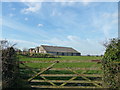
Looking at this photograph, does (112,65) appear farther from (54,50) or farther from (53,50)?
(54,50)

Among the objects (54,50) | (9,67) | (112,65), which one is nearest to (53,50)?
(54,50)

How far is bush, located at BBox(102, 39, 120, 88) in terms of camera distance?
17.3 feet

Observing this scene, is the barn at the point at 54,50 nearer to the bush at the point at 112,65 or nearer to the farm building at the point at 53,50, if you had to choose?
the farm building at the point at 53,50

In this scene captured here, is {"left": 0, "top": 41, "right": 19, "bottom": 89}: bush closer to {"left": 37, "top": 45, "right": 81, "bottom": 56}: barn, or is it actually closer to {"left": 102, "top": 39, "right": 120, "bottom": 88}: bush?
{"left": 102, "top": 39, "right": 120, "bottom": 88}: bush

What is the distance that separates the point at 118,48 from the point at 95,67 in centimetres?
130

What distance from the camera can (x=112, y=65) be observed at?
5336mm

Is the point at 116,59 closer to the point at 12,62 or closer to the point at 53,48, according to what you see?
the point at 12,62

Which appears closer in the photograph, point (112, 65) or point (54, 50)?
point (112, 65)

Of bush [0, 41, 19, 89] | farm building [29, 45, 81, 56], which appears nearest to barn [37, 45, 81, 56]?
farm building [29, 45, 81, 56]

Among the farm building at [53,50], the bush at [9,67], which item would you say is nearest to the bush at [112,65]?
the bush at [9,67]

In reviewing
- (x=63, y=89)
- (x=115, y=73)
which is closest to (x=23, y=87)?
(x=63, y=89)

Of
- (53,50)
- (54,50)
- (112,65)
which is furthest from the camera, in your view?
(54,50)

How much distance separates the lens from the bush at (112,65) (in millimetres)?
5260

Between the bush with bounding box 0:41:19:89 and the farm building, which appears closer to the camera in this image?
the bush with bounding box 0:41:19:89
